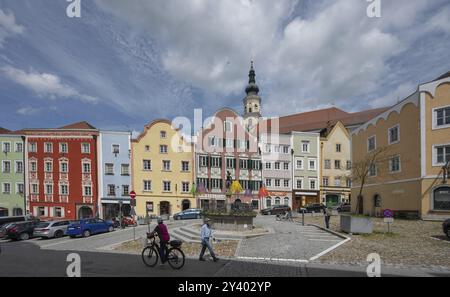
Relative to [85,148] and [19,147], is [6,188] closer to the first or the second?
[19,147]

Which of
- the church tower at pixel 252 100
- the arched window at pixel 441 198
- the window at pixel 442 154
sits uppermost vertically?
the church tower at pixel 252 100

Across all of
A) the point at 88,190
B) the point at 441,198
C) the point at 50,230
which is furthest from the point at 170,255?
the point at 88,190

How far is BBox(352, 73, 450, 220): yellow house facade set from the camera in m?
24.1

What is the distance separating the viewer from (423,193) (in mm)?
24656

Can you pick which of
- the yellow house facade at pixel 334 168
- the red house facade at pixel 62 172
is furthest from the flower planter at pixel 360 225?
the red house facade at pixel 62 172

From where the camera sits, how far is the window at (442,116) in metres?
24.0

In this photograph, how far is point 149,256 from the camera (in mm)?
9688

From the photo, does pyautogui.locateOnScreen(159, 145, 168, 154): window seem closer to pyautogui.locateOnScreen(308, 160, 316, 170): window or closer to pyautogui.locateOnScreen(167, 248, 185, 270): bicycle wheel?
pyautogui.locateOnScreen(308, 160, 316, 170): window

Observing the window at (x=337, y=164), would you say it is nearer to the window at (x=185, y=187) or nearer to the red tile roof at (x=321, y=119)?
the red tile roof at (x=321, y=119)

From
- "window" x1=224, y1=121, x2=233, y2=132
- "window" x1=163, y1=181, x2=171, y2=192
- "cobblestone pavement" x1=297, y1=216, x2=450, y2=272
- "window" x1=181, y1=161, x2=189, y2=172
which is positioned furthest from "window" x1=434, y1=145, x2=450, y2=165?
"window" x1=163, y1=181, x2=171, y2=192

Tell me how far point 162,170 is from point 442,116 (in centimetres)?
3280

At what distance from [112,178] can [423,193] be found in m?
36.3

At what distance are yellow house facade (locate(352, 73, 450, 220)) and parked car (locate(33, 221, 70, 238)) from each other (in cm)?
2619

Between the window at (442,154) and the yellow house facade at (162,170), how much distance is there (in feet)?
94.8
